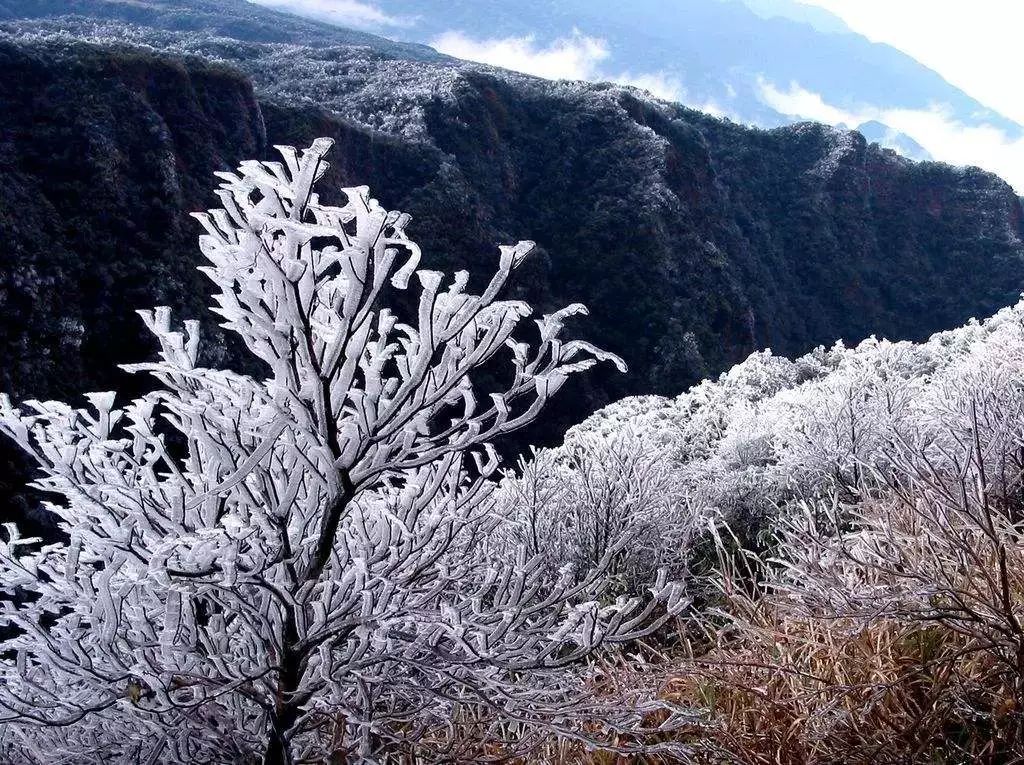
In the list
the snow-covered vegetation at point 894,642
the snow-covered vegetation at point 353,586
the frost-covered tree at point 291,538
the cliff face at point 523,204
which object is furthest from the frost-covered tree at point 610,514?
the cliff face at point 523,204

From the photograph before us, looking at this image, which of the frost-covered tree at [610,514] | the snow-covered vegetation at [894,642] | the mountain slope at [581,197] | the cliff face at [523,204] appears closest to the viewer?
the snow-covered vegetation at [894,642]

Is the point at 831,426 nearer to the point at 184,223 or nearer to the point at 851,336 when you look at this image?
the point at 184,223

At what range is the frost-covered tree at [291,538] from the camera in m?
1.30

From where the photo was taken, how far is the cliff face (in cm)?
1866

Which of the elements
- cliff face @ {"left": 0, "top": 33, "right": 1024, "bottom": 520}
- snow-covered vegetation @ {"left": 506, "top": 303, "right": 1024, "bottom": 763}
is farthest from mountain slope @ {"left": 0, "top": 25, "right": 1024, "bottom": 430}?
snow-covered vegetation @ {"left": 506, "top": 303, "right": 1024, "bottom": 763}

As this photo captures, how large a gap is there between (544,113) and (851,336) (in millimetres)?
22244

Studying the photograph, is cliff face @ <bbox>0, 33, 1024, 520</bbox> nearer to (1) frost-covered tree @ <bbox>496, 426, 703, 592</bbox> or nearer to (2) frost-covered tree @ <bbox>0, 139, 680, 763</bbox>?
(1) frost-covered tree @ <bbox>496, 426, 703, 592</bbox>

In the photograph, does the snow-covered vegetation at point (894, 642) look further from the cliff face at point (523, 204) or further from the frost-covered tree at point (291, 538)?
the cliff face at point (523, 204)

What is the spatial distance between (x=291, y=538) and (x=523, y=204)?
36342 mm

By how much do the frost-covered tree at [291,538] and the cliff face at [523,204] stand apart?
15.9m

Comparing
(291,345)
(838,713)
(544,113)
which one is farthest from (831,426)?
(544,113)

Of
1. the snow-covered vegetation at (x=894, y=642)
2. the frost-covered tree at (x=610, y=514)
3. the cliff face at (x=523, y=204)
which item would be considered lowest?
the frost-covered tree at (x=610, y=514)

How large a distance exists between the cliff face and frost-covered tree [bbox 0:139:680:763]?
15.9 meters

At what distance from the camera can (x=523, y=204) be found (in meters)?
36.6
